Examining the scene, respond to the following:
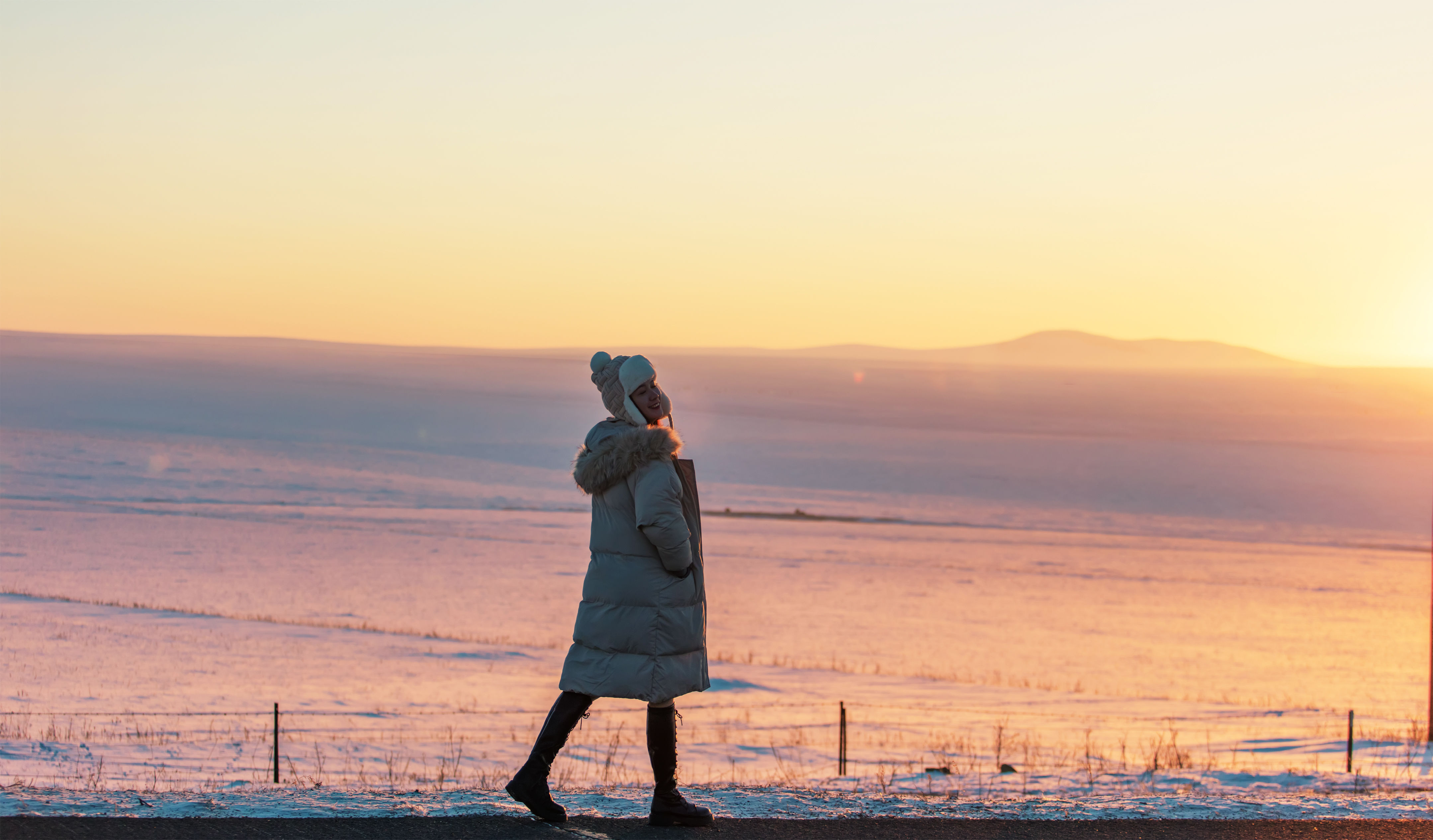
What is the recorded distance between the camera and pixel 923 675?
688 inches

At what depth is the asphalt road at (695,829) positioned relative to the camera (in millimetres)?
4207

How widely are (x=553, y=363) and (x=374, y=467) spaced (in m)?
80.5

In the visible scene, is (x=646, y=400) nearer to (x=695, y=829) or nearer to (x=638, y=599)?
(x=638, y=599)

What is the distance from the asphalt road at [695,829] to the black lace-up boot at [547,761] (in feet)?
0.20

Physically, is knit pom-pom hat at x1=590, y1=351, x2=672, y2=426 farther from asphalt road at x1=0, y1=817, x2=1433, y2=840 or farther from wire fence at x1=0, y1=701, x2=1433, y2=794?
wire fence at x1=0, y1=701, x2=1433, y2=794

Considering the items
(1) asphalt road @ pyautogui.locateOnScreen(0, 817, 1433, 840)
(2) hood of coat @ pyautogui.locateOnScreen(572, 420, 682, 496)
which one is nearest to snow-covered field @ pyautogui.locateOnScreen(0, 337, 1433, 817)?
(1) asphalt road @ pyautogui.locateOnScreen(0, 817, 1433, 840)

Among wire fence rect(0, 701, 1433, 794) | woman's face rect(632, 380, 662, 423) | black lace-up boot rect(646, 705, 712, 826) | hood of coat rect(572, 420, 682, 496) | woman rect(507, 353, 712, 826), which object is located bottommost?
wire fence rect(0, 701, 1433, 794)

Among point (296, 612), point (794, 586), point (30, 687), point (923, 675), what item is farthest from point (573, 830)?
point (794, 586)

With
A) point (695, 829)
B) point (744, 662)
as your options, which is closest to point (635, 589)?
point (695, 829)

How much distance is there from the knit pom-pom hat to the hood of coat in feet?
0.17

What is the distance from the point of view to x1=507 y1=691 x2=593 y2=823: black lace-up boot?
14.7 ft

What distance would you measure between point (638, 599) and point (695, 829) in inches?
31.4

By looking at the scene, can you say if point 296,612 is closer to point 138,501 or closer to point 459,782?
point 459,782

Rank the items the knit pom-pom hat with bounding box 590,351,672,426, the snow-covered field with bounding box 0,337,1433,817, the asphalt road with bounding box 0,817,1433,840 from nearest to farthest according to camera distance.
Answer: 1. the asphalt road with bounding box 0,817,1433,840
2. the knit pom-pom hat with bounding box 590,351,672,426
3. the snow-covered field with bounding box 0,337,1433,817
